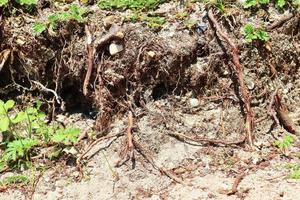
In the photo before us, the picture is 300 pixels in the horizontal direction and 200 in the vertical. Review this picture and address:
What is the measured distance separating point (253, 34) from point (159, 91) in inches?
39.1

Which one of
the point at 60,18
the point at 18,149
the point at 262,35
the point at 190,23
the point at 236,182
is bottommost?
the point at 236,182

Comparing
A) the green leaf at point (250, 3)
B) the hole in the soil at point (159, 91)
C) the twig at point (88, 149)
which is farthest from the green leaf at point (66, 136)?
the green leaf at point (250, 3)

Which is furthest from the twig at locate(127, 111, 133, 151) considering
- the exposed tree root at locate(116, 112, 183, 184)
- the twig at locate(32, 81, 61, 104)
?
the twig at locate(32, 81, 61, 104)

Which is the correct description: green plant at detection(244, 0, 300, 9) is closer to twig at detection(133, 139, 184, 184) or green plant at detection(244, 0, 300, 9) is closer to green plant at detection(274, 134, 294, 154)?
green plant at detection(274, 134, 294, 154)

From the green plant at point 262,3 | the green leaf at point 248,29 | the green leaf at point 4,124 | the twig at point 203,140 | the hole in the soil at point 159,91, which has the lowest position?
the twig at point 203,140

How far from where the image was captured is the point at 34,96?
548 centimetres

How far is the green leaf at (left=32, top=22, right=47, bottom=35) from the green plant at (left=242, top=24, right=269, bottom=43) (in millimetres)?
1830

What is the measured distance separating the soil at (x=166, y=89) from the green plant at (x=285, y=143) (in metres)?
0.05

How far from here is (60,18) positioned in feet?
16.8

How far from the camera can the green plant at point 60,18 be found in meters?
5.13

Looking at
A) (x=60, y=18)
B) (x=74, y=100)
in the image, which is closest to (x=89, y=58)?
(x=60, y=18)

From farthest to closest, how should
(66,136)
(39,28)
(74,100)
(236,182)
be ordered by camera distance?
(74,100), (39,28), (66,136), (236,182)

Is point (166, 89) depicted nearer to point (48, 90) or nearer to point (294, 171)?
point (48, 90)

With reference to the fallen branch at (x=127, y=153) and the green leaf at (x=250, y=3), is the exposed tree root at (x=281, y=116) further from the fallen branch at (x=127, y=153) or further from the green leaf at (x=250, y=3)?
the fallen branch at (x=127, y=153)
